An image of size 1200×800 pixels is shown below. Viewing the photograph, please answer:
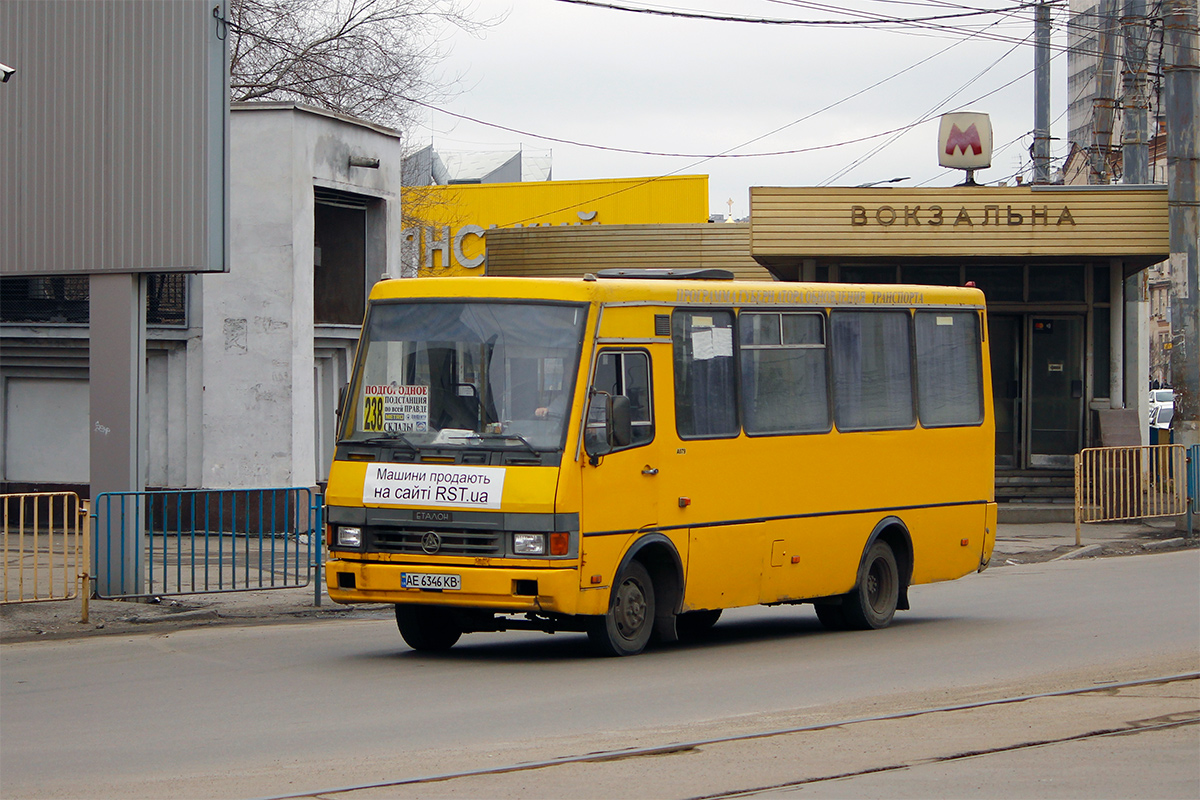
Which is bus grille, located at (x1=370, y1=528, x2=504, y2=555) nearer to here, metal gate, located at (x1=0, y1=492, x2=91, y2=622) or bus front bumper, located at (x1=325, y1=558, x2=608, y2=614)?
bus front bumper, located at (x1=325, y1=558, x2=608, y2=614)

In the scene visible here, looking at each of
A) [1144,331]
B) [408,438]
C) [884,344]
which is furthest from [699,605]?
[1144,331]

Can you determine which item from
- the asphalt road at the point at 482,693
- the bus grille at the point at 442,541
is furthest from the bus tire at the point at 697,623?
the bus grille at the point at 442,541

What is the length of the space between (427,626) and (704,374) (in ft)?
9.33

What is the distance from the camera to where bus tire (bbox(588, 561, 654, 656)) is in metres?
11.0

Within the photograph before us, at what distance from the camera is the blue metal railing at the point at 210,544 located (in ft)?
45.7

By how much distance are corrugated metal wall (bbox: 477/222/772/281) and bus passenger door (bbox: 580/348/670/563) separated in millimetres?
20542

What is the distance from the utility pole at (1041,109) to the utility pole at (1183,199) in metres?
8.65

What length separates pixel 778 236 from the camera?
2595 centimetres

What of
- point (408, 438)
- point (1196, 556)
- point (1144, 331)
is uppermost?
point (1144, 331)

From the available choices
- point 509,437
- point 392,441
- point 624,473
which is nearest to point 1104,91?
point 624,473

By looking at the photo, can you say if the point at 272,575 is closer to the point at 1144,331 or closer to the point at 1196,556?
the point at 1196,556

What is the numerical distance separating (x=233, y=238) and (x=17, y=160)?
5.96 m

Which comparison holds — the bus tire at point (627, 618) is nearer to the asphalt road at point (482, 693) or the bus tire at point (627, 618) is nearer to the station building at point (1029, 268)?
the asphalt road at point (482, 693)

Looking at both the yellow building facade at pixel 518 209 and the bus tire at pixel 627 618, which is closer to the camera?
the bus tire at pixel 627 618
